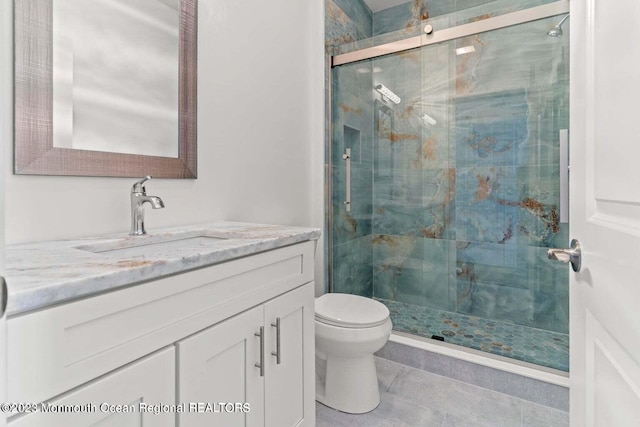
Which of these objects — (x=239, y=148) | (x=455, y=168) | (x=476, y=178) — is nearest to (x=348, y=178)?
(x=455, y=168)

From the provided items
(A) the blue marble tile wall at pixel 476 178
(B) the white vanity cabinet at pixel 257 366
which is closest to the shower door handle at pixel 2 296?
(B) the white vanity cabinet at pixel 257 366

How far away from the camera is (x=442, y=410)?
157 cm

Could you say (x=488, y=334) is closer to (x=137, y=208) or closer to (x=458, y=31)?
(x=458, y=31)

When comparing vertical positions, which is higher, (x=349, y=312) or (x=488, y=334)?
(x=349, y=312)

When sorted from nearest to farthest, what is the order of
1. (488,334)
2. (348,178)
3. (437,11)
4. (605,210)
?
(605,210), (488,334), (348,178), (437,11)

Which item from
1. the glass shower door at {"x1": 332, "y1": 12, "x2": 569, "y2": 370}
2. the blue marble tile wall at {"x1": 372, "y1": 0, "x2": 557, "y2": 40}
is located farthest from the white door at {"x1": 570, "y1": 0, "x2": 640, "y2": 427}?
the blue marble tile wall at {"x1": 372, "y1": 0, "x2": 557, "y2": 40}

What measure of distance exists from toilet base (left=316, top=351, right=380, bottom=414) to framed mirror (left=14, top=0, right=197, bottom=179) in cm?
113

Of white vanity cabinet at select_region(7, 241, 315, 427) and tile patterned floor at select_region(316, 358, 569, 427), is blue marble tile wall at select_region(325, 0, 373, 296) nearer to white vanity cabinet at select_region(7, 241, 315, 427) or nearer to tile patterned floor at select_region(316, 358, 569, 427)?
tile patterned floor at select_region(316, 358, 569, 427)

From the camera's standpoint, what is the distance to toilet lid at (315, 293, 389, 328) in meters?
1.55

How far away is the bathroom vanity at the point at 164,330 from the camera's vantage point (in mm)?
561

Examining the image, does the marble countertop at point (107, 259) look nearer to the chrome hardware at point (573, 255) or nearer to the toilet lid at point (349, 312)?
the toilet lid at point (349, 312)

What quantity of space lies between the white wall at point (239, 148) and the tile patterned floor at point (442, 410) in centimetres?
106

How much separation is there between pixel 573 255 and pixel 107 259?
1.09m

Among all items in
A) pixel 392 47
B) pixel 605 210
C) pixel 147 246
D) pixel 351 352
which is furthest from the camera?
pixel 392 47
